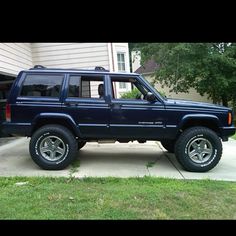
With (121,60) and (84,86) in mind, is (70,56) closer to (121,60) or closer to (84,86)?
(121,60)

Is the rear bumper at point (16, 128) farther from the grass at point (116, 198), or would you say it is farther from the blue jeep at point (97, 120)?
the grass at point (116, 198)

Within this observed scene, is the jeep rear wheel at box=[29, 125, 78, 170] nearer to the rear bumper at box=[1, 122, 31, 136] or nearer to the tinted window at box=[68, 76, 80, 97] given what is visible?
the rear bumper at box=[1, 122, 31, 136]

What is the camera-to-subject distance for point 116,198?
4961mm

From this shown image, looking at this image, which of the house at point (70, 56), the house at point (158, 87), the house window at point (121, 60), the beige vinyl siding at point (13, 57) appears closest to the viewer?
the beige vinyl siding at point (13, 57)

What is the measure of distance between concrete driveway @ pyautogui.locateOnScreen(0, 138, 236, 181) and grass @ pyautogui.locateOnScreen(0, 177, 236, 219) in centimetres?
55

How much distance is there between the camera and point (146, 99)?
7004 millimetres

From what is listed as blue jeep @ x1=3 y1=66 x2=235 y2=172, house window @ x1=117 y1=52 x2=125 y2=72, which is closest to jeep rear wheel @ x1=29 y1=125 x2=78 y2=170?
blue jeep @ x1=3 y1=66 x2=235 y2=172

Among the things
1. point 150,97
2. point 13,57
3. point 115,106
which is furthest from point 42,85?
point 13,57

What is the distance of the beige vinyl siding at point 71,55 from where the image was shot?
12.9 metres

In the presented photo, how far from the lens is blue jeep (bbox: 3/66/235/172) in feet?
22.3

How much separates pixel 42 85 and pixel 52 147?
1312mm

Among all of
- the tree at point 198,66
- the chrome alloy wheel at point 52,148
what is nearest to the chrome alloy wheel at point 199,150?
Result: the chrome alloy wheel at point 52,148

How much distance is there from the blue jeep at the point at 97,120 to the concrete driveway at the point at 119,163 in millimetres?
298
